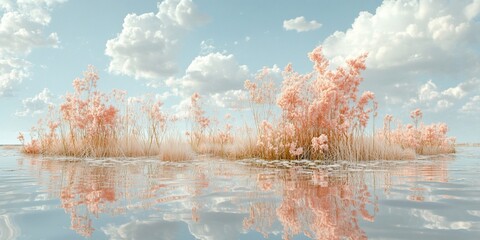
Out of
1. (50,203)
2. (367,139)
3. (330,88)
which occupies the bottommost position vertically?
(50,203)

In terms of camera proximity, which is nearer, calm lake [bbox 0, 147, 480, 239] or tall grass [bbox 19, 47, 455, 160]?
calm lake [bbox 0, 147, 480, 239]

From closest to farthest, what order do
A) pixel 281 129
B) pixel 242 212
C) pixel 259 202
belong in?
1. pixel 242 212
2. pixel 259 202
3. pixel 281 129

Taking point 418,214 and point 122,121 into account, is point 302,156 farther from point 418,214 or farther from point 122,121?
point 122,121

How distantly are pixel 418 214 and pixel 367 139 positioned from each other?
22.9 ft

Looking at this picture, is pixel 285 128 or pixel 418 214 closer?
pixel 418 214

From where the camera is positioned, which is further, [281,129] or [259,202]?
[281,129]

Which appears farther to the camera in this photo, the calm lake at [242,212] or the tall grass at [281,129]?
the tall grass at [281,129]

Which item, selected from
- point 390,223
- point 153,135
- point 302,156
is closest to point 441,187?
point 390,223

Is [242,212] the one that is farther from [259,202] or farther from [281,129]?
[281,129]

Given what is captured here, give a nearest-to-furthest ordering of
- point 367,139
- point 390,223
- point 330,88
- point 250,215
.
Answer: point 390,223 → point 250,215 → point 330,88 → point 367,139

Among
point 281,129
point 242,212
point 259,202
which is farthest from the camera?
point 281,129

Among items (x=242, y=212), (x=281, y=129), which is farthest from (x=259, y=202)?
(x=281, y=129)

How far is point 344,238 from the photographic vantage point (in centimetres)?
176

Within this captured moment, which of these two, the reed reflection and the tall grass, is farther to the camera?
the tall grass
